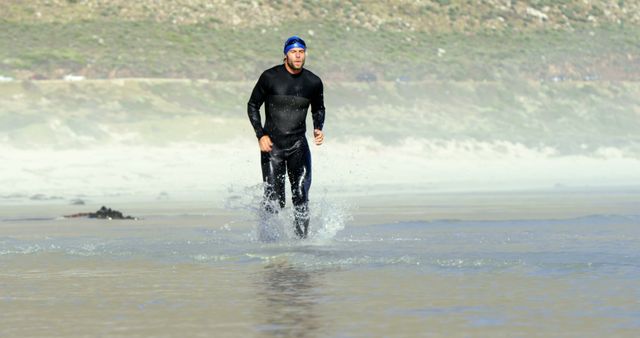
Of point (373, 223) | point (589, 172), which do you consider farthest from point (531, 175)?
point (373, 223)

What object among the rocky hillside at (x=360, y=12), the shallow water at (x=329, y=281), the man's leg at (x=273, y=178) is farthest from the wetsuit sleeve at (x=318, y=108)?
the rocky hillside at (x=360, y=12)

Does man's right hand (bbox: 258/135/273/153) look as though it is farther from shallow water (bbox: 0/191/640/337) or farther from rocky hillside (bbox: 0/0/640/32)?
rocky hillside (bbox: 0/0/640/32)

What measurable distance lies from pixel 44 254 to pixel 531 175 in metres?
20.6

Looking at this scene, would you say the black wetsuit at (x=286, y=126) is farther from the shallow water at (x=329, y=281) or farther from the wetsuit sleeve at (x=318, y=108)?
the shallow water at (x=329, y=281)

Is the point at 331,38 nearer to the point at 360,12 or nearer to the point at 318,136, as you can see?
the point at 360,12

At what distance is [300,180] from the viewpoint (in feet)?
46.6

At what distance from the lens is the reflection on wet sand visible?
7.83 meters

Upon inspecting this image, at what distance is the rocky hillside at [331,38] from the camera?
141 ft

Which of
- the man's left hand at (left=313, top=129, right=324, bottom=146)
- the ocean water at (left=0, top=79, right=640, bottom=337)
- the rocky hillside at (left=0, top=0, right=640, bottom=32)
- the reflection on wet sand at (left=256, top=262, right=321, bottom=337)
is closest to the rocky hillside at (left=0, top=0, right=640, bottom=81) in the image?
the rocky hillside at (left=0, top=0, right=640, bottom=32)

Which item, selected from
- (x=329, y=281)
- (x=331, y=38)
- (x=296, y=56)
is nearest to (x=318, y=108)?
(x=296, y=56)

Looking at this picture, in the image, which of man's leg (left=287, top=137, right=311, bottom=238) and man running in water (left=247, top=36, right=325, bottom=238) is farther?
man's leg (left=287, top=137, right=311, bottom=238)

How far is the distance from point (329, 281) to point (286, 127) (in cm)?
417

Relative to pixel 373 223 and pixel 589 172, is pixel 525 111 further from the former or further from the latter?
pixel 373 223

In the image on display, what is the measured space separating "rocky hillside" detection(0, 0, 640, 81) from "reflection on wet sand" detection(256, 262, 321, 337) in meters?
28.9
